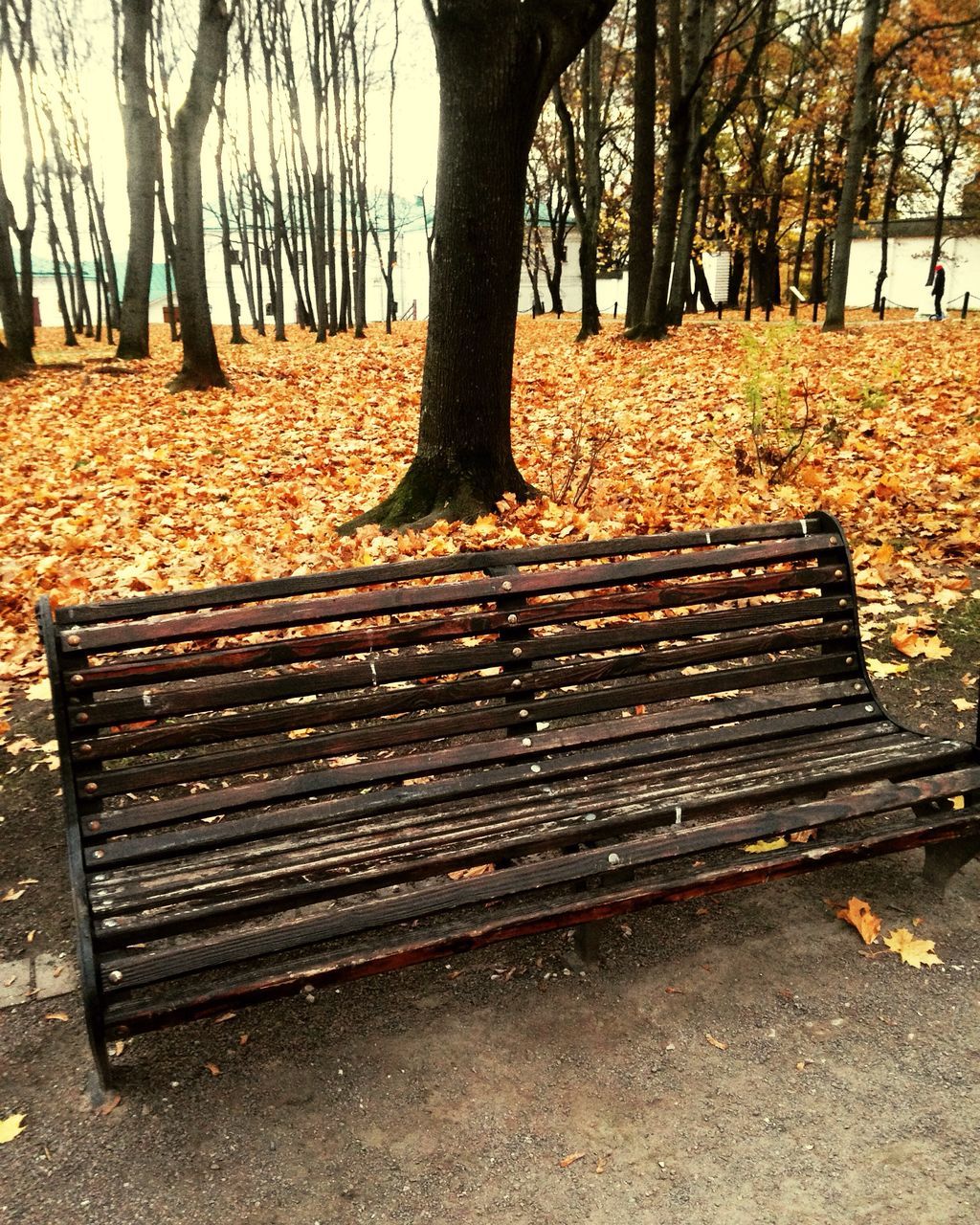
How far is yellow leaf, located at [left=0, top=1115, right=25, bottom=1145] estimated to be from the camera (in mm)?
2227

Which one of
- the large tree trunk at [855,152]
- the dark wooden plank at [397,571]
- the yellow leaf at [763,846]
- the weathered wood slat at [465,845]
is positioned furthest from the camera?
the large tree trunk at [855,152]

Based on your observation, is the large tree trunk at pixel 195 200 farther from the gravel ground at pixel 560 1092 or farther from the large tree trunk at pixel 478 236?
the gravel ground at pixel 560 1092

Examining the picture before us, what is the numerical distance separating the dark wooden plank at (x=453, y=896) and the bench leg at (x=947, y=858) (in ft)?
0.65

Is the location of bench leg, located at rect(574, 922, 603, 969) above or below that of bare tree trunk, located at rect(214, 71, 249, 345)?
below

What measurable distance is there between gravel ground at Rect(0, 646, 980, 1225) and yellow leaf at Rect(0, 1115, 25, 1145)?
0.10 feet

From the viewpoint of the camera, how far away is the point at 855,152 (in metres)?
15.7

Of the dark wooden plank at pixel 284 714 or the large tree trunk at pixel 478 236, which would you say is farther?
the large tree trunk at pixel 478 236

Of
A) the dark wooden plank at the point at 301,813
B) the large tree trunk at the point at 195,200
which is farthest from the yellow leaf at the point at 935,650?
the large tree trunk at the point at 195,200

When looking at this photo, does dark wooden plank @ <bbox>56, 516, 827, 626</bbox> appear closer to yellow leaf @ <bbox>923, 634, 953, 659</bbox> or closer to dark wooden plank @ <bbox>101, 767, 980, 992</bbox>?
dark wooden plank @ <bbox>101, 767, 980, 992</bbox>

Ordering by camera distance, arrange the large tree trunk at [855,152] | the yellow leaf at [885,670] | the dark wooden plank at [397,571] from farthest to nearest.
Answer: the large tree trunk at [855,152] → the yellow leaf at [885,670] → the dark wooden plank at [397,571]

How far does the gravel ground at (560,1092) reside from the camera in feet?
6.70

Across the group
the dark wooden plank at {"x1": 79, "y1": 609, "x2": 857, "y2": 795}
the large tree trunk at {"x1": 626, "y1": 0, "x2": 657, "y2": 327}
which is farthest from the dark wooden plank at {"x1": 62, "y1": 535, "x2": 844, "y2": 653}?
the large tree trunk at {"x1": 626, "y1": 0, "x2": 657, "y2": 327}

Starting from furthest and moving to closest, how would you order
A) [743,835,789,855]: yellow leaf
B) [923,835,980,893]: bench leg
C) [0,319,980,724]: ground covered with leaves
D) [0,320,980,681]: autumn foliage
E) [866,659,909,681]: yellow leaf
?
[0,320,980,681]: autumn foliage → [0,319,980,724]: ground covered with leaves → [866,659,909,681]: yellow leaf → [743,835,789,855]: yellow leaf → [923,835,980,893]: bench leg

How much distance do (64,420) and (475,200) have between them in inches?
303
